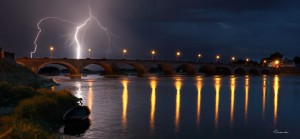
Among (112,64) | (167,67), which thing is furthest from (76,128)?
(167,67)

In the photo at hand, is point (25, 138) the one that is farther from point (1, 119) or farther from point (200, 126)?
point (200, 126)

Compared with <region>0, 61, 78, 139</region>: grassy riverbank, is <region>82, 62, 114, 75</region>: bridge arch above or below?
above

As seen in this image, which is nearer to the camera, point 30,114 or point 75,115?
point 30,114

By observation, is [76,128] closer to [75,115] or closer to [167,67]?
[75,115]

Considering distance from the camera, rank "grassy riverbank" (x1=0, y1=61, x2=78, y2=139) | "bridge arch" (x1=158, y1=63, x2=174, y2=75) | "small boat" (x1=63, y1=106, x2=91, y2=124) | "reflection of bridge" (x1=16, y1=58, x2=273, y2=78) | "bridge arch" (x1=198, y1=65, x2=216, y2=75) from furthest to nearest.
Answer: "bridge arch" (x1=198, y1=65, x2=216, y2=75)
"bridge arch" (x1=158, y1=63, x2=174, y2=75)
"reflection of bridge" (x1=16, y1=58, x2=273, y2=78)
"small boat" (x1=63, y1=106, x2=91, y2=124)
"grassy riverbank" (x1=0, y1=61, x2=78, y2=139)

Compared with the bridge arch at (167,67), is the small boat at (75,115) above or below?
below

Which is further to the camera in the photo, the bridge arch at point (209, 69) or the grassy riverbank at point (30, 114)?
the bridge arch at point (209, 69)

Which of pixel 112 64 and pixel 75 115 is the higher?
pixel 112 64

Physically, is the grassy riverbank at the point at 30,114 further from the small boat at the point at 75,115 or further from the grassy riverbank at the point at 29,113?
the small boat at the point at 75,115

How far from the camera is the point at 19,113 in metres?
21.9

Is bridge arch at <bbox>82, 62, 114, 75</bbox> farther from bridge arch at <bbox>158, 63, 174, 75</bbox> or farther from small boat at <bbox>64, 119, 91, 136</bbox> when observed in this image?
small boat at <bbox>64, 119, 91, 136</bbox>

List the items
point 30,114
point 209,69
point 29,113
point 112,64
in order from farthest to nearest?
point 209,69, point 112,64, point 29,113, point 30,114

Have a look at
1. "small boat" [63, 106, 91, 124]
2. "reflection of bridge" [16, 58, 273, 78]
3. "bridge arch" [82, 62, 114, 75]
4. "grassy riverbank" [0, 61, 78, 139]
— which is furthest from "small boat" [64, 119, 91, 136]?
"bridge arch" [82, 62, 114, 75]

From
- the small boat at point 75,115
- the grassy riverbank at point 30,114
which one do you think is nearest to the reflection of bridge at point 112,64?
the grassy riverbank at point 30,114
